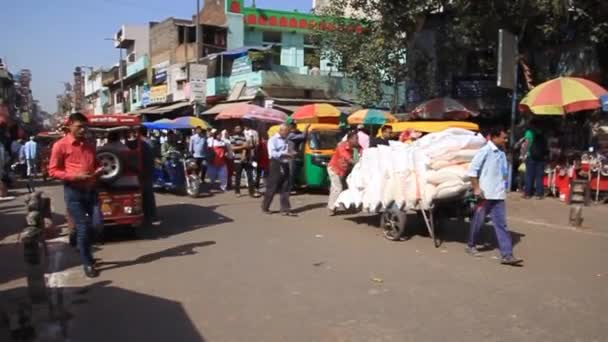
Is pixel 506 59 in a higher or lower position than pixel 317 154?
higher

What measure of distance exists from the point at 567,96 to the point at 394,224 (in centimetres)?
618

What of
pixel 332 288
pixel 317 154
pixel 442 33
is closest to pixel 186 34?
pixel 442 33

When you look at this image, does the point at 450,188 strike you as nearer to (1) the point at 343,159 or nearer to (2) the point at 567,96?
(1) the point at 343,159

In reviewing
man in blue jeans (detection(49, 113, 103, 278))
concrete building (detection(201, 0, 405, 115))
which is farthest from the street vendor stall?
concrete building (detection(201, 0, 405, 115))

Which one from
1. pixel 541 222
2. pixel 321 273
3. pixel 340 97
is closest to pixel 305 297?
pixel 321 273

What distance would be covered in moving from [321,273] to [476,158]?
248 centimetres

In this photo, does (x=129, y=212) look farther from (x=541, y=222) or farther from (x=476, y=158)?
(x=541, y=222)

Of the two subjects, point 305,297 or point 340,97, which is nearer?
point 305,297

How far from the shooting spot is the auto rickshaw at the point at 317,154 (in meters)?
13.9

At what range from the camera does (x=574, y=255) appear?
7.46m

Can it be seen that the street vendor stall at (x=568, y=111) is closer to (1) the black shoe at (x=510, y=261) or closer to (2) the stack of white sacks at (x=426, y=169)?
(2) the stack of white sacks at (x=426, y=169)

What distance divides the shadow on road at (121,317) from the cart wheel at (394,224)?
3.98 meters

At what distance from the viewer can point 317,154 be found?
13.9 metres

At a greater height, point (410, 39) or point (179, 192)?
point (410, 39)
